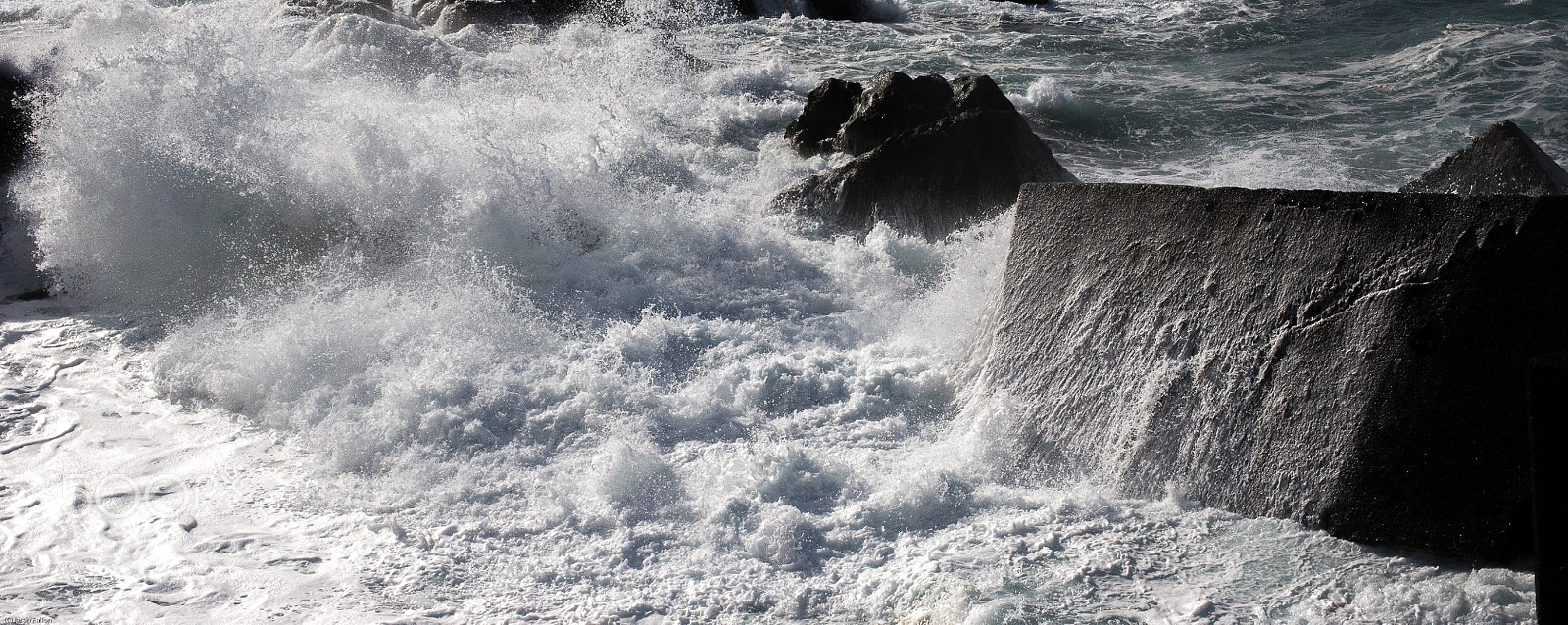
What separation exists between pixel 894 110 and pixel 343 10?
34.0ft

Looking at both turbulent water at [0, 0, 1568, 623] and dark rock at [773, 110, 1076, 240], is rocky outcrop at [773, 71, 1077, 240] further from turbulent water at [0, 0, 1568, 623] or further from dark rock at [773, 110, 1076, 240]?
turbulent water at [0, 0, 1568, 623]

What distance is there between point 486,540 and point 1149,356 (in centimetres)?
248

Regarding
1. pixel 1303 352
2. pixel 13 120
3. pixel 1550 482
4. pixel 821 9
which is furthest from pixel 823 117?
pixel 821 9

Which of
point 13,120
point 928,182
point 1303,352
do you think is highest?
point 13,120

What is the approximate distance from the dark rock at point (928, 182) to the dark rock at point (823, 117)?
1.92 meters

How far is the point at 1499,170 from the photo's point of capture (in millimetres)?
5105

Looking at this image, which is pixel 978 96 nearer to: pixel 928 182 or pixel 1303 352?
pixel 928 182

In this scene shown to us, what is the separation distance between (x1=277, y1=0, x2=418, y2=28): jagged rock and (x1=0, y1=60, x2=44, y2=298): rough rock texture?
6.03 meters

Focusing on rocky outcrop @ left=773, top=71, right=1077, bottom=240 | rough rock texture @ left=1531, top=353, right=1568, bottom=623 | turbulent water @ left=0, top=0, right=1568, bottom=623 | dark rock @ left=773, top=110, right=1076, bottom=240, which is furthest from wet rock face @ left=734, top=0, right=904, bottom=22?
rough rock texture @ left=1531, top=353, right=1568, bottom=623

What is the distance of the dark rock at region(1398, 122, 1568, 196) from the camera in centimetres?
494

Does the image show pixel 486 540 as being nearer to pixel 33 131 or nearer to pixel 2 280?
pixel 2 280

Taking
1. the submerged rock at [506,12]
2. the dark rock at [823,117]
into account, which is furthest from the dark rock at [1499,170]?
the submerged rock at [506,12]

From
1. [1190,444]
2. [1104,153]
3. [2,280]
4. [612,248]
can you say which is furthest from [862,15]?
[1190,444]

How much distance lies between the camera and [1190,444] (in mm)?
3410
